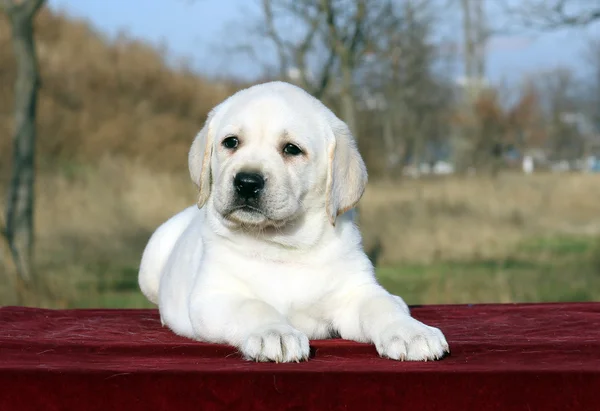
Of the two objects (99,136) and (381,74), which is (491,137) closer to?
(381,74)

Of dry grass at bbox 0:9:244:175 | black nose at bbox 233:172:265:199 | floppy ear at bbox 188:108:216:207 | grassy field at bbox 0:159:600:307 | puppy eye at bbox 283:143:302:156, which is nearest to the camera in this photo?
black nose at bbox 233:172:265:199

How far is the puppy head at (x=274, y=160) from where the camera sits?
3.30 m

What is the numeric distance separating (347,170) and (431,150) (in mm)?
53834

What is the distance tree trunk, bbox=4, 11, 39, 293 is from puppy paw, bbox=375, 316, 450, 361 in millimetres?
6656

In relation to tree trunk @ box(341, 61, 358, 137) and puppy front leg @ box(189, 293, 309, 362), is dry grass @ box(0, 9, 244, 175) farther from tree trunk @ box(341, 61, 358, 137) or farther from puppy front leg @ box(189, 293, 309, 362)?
puppy front leg @ box(189, 293, 309, 362)

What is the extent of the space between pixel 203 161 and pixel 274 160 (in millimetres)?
442

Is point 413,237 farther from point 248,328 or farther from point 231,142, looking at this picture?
point 248,328

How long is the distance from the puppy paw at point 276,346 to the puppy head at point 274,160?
0.60 meters

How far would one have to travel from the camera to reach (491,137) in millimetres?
31312

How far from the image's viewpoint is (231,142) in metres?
3.53

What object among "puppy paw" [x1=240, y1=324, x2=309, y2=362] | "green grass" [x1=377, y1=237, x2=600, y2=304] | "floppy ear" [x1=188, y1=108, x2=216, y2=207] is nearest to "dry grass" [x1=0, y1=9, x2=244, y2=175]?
"green grass" [x1=377, y1=237, x2=600, y2=304]

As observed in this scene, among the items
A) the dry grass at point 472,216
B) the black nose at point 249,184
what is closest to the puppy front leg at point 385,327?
the black nose at point 249,184

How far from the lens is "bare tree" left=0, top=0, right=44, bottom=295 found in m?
9.01
